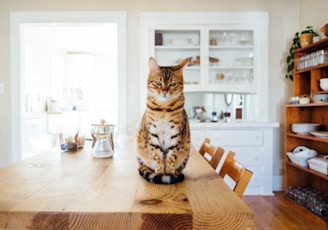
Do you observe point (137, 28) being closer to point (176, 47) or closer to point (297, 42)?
point (176, 47)

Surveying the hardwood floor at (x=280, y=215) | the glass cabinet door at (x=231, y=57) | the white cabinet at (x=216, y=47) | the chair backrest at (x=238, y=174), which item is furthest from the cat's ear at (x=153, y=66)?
the glass cabinet door at (x=231, y=57)

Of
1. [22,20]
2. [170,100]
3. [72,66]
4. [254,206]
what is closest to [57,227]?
[170,100]

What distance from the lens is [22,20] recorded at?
328 centimetres

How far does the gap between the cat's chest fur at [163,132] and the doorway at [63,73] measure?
2.50m

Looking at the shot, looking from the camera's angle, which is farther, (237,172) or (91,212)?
(237,172)

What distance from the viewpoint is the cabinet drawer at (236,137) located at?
121 inches

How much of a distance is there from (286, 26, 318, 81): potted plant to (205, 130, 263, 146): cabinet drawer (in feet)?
2.78

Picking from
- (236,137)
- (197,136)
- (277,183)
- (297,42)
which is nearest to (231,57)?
(297,42)

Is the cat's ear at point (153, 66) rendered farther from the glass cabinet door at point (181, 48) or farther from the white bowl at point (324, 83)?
the glass cabinet door at point (181, 48)

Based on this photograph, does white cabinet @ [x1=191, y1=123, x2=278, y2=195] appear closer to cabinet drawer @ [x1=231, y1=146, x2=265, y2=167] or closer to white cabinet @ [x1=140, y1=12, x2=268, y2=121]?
cabinet drawer @ [x1=231, y1=146, x2=265, y2=167]

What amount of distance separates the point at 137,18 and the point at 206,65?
40.8 inches

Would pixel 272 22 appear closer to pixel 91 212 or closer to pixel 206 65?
pixel 206 65

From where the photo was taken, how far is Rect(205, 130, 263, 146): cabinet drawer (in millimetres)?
3082

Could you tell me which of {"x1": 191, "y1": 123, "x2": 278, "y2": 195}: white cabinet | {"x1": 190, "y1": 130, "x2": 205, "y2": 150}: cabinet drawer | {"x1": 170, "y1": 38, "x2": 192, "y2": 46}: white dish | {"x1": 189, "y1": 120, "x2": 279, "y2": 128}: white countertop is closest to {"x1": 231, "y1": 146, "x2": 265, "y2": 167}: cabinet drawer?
{"x1": 191, "y1": 123, "x2": 278, "y2": 195}: white cabinet
